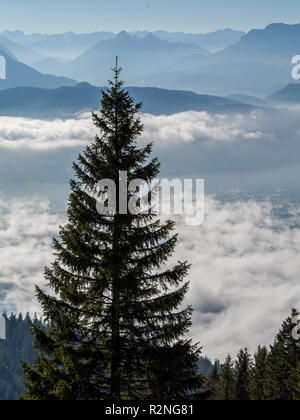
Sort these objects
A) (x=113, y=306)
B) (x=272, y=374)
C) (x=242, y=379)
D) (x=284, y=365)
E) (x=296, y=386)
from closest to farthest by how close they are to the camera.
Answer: (x=113, y=306)
(x=296, y=386)
(x=284, y=365)
(x=272, y=374)
(x=242, y=379)

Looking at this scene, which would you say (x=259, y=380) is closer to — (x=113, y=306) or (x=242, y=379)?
(x=242, y=379)

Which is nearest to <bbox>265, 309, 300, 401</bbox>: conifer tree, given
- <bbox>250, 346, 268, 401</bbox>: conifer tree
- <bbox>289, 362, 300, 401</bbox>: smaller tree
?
<bbox>250, 346, 268, 401</bbox>: conifer tree

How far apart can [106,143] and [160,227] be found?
167 inches

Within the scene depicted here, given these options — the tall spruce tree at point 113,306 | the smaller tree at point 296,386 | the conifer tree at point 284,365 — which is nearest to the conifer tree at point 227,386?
the conifer tree at point 284,365

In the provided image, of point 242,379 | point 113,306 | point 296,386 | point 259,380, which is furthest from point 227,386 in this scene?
point 113,306

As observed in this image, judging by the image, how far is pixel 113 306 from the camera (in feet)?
61.1

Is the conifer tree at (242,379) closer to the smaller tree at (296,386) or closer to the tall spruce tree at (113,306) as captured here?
the smaller tree at (296,386)

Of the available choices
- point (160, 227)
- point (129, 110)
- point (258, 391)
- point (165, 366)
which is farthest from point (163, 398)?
point (258, 391)

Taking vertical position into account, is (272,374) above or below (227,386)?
above

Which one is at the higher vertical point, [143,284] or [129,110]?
[129,110]

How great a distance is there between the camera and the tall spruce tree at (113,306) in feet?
59.1

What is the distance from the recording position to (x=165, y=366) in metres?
17.9

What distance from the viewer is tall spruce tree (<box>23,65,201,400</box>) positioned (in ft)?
59.1
